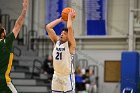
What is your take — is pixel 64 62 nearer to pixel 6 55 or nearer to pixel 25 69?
pixel 6 55

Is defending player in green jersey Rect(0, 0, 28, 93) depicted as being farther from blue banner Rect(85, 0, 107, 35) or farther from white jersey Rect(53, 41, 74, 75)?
blue banner Rect(85, 0, 107, 35)

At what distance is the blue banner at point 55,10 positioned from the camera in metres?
15.8

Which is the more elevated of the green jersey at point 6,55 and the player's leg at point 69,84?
the green jersey at point 6,55

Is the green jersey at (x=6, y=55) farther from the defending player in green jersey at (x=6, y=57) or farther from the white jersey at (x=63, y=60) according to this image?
the white jersey at (x=63, y=60)

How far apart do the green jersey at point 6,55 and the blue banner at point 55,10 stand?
372 inches

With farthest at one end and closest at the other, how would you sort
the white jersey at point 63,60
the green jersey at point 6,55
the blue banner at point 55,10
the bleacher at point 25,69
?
the blue banner at point 55,10 → the bleacher at point 25,69 → the white jersey at point 63,60 → the green jersey at point 6,55

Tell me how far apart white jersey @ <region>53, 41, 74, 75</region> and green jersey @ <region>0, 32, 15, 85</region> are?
1.13 metres

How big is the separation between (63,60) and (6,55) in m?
1.24

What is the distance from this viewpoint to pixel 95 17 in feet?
53.8

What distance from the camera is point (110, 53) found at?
16703 mm

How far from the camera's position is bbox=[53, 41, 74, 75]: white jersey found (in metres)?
7.26

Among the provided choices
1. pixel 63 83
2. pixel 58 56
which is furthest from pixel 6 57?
pixel 63 83

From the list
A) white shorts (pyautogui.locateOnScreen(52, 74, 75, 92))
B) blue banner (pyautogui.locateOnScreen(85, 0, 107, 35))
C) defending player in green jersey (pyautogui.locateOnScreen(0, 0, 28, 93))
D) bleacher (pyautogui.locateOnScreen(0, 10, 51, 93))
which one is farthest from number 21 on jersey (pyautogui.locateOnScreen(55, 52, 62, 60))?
blue banner (pyautogui.locateOnScreen(85, 0, 107, 35))

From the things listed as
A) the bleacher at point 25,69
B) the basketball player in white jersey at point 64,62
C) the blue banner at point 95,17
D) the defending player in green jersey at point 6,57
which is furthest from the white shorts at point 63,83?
the blue banner at point 95,17
